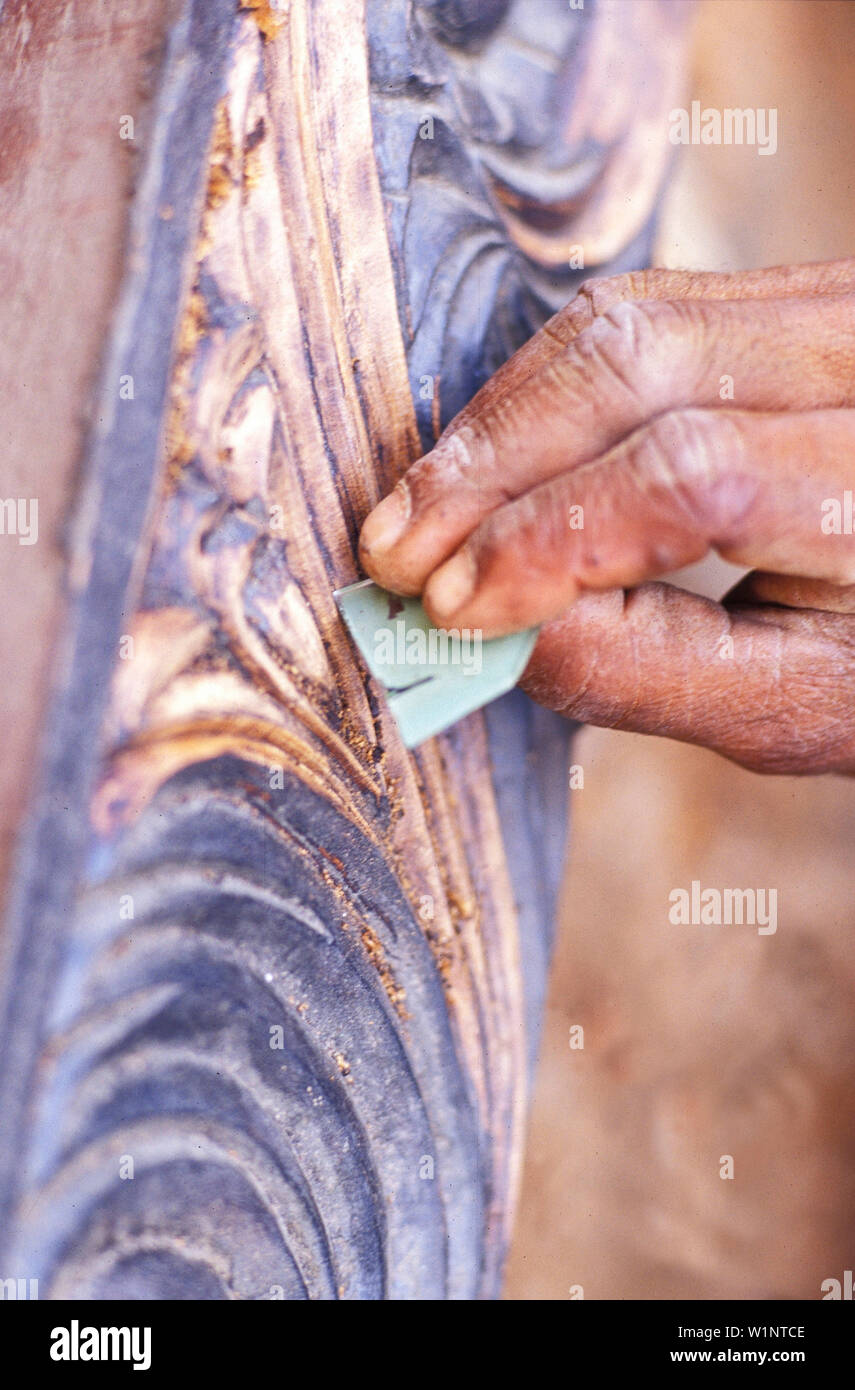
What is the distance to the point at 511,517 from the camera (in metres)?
0.57

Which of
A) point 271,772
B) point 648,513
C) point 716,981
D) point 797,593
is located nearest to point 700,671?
point 797,593

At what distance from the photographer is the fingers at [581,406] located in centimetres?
59

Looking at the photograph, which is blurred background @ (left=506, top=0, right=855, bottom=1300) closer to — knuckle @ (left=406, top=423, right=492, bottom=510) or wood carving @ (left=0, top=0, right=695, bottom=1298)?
wood carving @ (left=0, top=0, right=695, bottom=1298)

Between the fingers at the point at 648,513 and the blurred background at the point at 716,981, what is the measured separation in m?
0.60

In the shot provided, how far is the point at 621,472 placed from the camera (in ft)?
1.83

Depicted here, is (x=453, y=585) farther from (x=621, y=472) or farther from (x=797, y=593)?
(x=797, y=593)

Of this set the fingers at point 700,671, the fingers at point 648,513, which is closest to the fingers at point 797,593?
the fingers at point 700,671

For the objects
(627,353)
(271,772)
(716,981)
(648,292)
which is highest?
(648,292)

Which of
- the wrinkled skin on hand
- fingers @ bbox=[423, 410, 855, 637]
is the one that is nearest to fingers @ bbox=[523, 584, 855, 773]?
the wrinkled skin on hand

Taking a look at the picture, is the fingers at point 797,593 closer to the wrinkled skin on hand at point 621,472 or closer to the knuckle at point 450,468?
the wrinkled skin on hand at point 621,472

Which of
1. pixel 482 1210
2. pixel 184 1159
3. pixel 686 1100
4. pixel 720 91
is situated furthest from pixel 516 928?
pixel 720 91

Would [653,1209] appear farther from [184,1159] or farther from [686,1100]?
[184,1159]

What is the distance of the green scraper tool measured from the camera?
56 centimetres

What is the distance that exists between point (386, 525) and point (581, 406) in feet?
0.43
